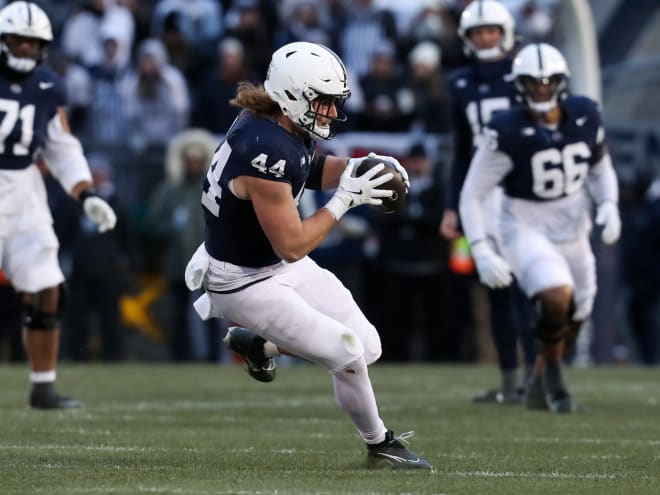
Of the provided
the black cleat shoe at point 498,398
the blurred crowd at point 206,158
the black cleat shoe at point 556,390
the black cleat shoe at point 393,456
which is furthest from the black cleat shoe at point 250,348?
the blurred crowd at point 206,158

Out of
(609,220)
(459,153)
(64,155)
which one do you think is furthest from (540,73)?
(64,155)

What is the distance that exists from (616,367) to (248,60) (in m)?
4.21

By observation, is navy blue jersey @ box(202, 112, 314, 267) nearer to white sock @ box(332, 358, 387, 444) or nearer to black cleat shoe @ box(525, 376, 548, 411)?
white sock @ box(332, 358, 387, 444)

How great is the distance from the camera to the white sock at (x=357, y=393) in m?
5.54

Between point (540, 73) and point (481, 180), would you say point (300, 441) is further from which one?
point (540, 73)

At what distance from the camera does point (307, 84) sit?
5.55 m

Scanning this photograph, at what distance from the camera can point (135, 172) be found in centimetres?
1389

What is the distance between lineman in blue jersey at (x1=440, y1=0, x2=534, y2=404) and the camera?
29.6 ft

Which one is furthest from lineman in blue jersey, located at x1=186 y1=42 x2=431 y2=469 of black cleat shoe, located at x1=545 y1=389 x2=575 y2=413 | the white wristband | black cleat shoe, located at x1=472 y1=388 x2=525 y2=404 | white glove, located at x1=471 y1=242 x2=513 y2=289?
black cleat shoe, located at x1=472 y1=388 x2=525 y2=404

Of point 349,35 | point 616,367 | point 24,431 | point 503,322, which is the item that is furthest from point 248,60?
point 24,431

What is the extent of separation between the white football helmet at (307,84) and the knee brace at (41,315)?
2.91 meters

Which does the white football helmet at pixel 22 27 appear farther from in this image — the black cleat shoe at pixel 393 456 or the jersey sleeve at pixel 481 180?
the black cleat shoe at pixel 393 456

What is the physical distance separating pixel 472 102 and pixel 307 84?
12.4ft

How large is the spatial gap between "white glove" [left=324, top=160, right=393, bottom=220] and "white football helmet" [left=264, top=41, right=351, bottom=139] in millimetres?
194
